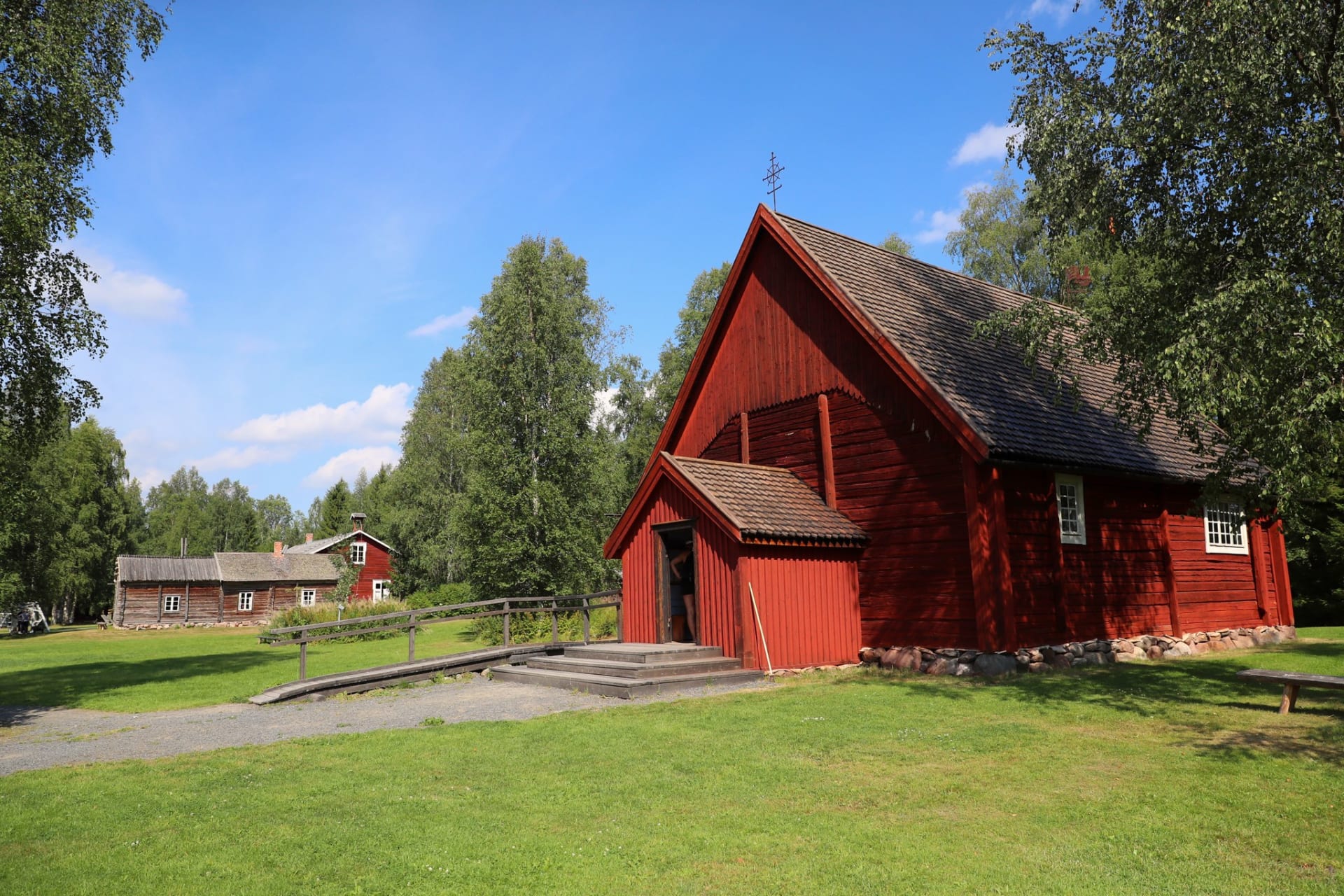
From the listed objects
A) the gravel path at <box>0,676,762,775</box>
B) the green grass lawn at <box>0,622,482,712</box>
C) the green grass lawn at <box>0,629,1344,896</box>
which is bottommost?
the green grass lawn at <box>0,622,482,712</box>

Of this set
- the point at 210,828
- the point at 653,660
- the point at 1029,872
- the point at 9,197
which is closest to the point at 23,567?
the point at 9,197

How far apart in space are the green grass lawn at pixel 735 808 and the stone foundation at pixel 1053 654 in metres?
2.84

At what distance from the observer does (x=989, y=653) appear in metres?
13.5

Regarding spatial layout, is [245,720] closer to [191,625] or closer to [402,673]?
[402,673]

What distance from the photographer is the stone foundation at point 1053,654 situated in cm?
1366

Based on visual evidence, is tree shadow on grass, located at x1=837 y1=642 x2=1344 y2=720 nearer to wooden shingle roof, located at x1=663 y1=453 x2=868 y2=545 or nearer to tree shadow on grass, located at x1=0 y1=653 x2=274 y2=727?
wooden shingle roof, located at x1=663 y1=453 x2=868 y2=545

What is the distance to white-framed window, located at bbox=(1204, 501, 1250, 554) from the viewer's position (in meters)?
19.0

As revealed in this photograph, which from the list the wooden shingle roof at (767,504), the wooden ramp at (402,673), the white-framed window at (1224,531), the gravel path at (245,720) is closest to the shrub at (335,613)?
the wooden ramp at (402,673)

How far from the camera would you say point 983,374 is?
1617 cm

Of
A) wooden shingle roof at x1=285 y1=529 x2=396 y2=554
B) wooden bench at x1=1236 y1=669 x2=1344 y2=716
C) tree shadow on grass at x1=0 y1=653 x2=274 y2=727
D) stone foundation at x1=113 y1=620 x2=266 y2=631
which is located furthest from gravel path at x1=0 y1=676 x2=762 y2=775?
stone foundation at x1=113 y1=620 x2=266 y2=631

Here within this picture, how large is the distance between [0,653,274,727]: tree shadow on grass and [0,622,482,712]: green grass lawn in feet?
0.09

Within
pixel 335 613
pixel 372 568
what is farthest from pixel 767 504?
pixel 372 568

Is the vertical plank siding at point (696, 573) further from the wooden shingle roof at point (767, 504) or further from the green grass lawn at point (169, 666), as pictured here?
the green grass lawn at point (169, 666)

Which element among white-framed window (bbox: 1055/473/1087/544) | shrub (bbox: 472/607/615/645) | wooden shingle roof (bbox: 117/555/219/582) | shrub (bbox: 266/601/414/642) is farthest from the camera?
wooden shingle roof (bbox: 117/555/219/582)
